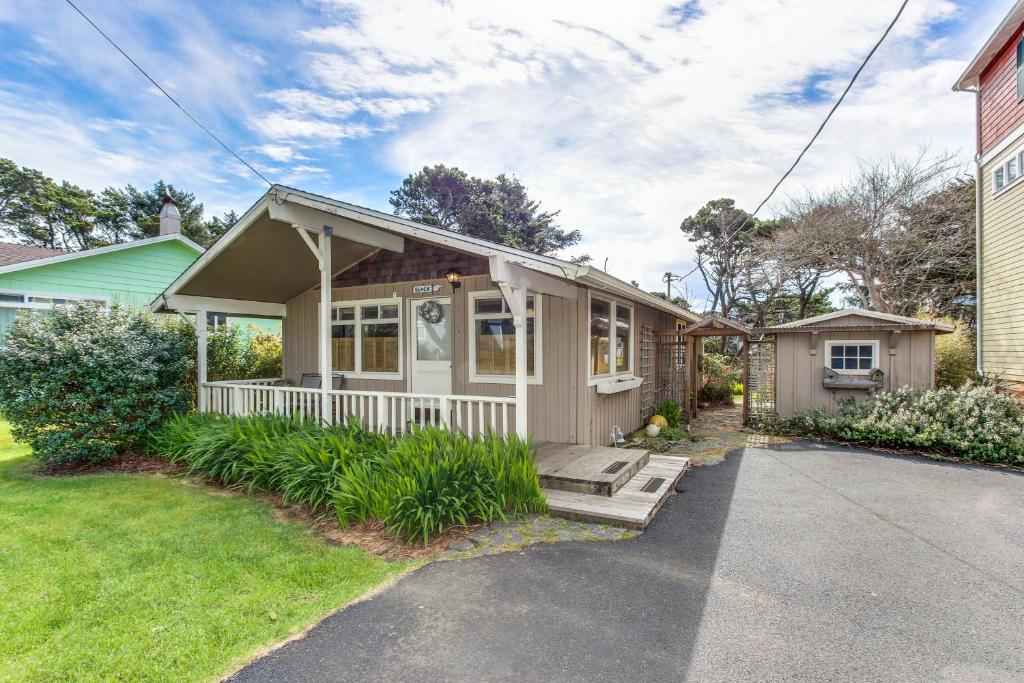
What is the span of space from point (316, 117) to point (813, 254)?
1557 centimetres

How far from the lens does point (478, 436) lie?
4.89 meters

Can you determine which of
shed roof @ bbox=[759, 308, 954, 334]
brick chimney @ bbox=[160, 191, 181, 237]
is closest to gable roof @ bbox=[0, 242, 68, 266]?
brick chimney @ bbox=[160, 191, 181, 237]

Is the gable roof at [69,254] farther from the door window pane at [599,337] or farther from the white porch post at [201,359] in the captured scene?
the door window pane at [599,337]

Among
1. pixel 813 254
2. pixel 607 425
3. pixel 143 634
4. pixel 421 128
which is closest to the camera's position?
pixel 143 634

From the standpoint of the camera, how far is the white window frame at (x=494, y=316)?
6.39 metres

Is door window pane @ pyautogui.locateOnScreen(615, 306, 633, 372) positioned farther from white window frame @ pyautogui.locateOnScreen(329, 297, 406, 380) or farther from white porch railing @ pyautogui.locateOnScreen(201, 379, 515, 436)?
white window frame @ pyautogui.locateOnScreen(329, 297, 406, 380)

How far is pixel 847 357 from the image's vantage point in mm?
8891

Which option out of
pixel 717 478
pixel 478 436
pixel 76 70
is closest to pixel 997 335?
pixel 717 478

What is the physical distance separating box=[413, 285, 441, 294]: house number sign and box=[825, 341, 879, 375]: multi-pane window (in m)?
7.38

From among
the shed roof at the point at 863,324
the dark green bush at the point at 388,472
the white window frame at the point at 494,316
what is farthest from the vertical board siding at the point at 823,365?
the dark green bush at the point at 388,472

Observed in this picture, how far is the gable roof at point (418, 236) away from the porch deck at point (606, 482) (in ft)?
6.63

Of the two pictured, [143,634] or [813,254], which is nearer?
[143,634]

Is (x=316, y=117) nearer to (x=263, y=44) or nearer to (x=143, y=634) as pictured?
(x=263, y=44)

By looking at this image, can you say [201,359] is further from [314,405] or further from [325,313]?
[325,313]
